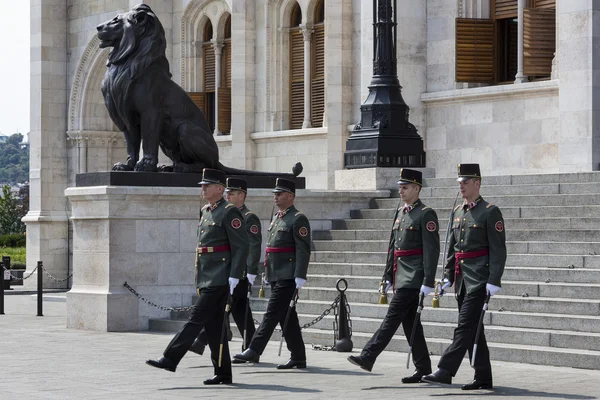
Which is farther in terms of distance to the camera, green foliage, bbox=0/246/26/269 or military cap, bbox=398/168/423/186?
green foliage, bbox=0/246/26/269

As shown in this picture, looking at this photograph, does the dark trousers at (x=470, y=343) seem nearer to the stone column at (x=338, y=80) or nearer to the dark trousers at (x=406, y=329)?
the dark trousers at (x=406, y=329)

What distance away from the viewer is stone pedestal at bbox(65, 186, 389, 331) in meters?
17.8

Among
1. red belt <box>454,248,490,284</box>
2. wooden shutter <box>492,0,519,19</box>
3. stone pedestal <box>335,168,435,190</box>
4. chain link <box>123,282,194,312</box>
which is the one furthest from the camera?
wooden shutter <box>492,0,519,19</box>

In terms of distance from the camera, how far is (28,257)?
3309 cm

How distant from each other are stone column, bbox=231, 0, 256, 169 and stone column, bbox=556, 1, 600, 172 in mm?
9356

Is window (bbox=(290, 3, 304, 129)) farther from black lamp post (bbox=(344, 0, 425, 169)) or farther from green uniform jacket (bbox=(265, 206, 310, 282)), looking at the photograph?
green uniform jacket (bbox=(265, 206, 310, 282))

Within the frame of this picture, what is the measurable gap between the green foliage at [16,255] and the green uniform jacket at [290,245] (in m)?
26.0

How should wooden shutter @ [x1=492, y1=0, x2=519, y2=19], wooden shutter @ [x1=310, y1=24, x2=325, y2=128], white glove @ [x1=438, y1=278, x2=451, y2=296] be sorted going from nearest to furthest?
white glove @ [x1=438, y1=278, x2=451, y2=296] < wooden shutter @ [x1=492, y1=0, x2=519, y2=19] < wooden shutter @ [x1=310, y1=24, x2=325, y2=128]

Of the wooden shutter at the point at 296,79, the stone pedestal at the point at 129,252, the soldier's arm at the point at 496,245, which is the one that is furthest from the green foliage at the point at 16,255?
the soldier's arm at the point at 496,245

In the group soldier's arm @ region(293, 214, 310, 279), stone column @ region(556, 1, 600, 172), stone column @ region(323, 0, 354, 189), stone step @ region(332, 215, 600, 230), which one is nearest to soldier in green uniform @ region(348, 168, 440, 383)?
soldier's arm @ region(293, 214, 310, 279)

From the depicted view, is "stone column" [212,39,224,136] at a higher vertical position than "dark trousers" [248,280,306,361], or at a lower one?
higher

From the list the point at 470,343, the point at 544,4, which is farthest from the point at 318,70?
the point at 470,343

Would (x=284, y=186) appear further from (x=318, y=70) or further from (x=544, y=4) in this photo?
(x=318, y=70)

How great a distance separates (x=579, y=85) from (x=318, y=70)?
27.4 feet
